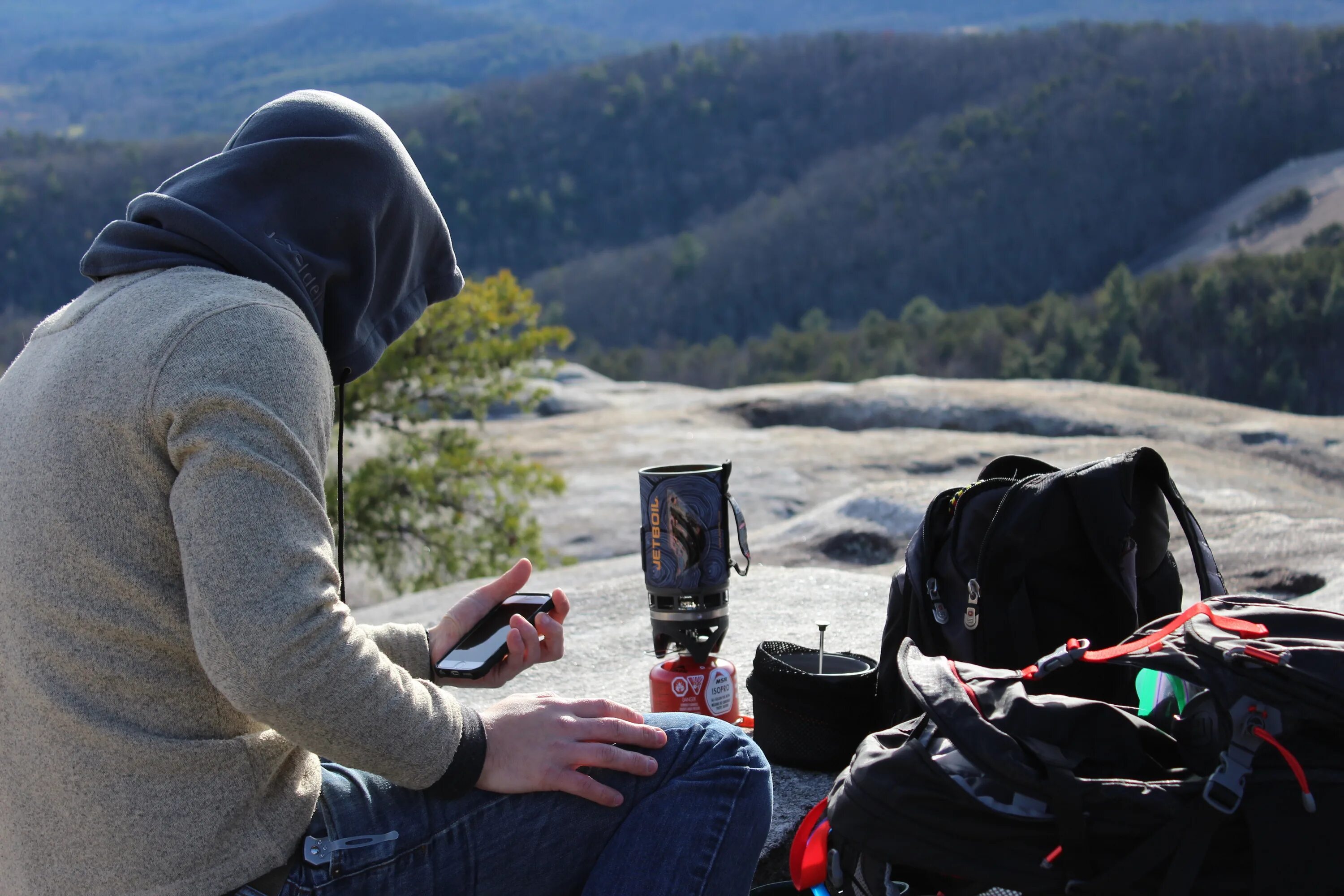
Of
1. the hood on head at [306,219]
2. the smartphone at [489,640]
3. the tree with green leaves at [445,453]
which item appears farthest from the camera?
the tree with green leaves at [445,453]

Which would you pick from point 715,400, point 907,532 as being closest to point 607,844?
point 907,532

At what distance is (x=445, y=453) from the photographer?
10.5m

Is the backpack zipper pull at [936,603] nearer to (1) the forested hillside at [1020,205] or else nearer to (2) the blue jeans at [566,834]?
(2) the blue jeans at [566,834]

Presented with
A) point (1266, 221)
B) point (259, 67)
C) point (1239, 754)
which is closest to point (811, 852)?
point (1239, 754)

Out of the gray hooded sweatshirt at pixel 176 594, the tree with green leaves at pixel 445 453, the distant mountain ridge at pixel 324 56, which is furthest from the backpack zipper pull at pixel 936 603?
the distant mountain ridge at pixel 324 56

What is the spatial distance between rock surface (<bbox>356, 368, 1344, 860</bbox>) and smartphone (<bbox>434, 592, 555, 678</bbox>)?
83cm

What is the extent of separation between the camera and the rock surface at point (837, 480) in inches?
162

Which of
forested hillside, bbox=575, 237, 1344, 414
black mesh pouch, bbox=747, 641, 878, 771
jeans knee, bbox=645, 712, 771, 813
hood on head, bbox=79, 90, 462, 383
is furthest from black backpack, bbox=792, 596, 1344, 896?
forested hillside, bbox=575, 237, 1344, 414

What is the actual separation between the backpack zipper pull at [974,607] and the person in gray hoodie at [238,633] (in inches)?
34.3

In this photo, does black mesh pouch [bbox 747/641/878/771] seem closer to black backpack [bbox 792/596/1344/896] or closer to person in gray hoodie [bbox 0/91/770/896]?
black backpack [bbox 792/596/1344/896]

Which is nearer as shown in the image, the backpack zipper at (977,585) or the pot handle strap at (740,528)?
the backpack zipper at (977,585)

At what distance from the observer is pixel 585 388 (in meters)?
16.0

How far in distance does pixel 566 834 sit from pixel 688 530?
40.8 inches

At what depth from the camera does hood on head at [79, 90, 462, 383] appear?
1.69 meters
